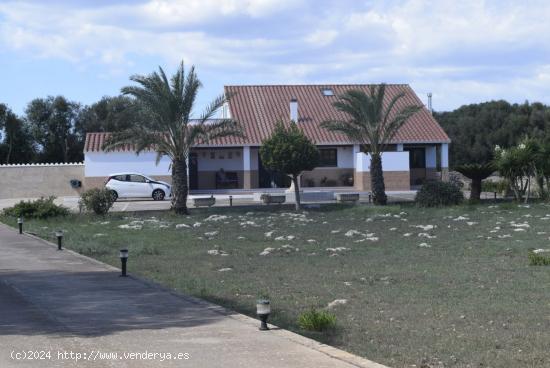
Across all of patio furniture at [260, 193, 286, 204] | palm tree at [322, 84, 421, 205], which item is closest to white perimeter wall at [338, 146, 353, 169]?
patio furniture at [260, 193, 286, 204]

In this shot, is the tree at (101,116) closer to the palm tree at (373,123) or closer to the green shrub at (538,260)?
the palm tree at (373,123)

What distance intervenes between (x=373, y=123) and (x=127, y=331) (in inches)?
1063

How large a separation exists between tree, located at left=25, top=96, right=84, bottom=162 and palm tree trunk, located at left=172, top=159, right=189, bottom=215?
109ft

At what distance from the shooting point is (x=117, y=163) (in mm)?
48469

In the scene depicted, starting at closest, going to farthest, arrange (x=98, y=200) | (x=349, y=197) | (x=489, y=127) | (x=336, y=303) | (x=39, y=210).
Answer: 1. (x=336, y=303)
2. (x=98, y=200)
3. (x=39, y=210)
4. (x=349, y=197)
5. (x=489, y=127)

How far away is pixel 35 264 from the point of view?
17.7m

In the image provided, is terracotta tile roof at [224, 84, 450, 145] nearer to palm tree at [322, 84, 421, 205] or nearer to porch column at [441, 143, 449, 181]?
porch column at [441, 143, 449, 181]

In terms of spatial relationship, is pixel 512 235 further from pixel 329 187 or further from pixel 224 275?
pixel 329 187

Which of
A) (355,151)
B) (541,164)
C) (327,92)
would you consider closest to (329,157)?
(355,151)

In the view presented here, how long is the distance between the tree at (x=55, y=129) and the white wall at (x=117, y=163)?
17533mm

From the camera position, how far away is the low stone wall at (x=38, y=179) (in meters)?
49.9

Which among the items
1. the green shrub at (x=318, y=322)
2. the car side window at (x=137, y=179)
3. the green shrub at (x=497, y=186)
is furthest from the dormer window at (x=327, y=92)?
the green shrub at (x=318, y=322)

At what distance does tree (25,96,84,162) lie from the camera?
64688 millimetres

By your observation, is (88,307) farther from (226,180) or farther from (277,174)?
(277,174)
